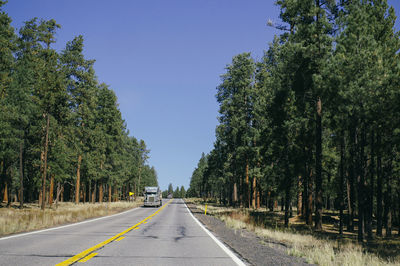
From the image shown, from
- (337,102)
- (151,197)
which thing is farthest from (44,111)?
(337,102)

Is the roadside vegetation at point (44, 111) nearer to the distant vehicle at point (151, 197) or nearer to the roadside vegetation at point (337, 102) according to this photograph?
the distant vehicle at point (151, 197)

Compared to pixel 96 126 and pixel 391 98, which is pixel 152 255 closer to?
pixel 391 98

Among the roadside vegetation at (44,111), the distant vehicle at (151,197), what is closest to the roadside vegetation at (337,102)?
the roadside vegetation at (44,111)

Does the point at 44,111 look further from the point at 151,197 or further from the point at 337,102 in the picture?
the point at 337,102

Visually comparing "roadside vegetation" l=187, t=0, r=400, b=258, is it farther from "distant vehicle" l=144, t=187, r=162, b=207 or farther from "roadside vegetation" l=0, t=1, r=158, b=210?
"distant vehicle" l=144, t=187, r=162, b=207

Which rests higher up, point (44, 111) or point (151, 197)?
point (44, 111)

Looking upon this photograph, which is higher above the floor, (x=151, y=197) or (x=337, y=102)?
(x=337, y=102)

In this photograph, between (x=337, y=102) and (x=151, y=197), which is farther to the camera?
(x=151, y=197)

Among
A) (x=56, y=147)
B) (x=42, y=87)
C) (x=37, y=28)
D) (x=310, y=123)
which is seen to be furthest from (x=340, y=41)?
(x=37, y=28)

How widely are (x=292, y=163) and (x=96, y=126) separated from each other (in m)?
33.3

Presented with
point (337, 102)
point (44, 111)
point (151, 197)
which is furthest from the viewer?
point (151, 197)

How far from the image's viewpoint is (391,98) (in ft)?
51.8

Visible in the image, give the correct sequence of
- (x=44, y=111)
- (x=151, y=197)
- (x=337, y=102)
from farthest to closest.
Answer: (x=151, y=197) → (x=44, y=111) → (x=337, y=102)

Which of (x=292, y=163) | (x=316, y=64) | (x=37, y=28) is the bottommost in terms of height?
(x=292, y=163)
